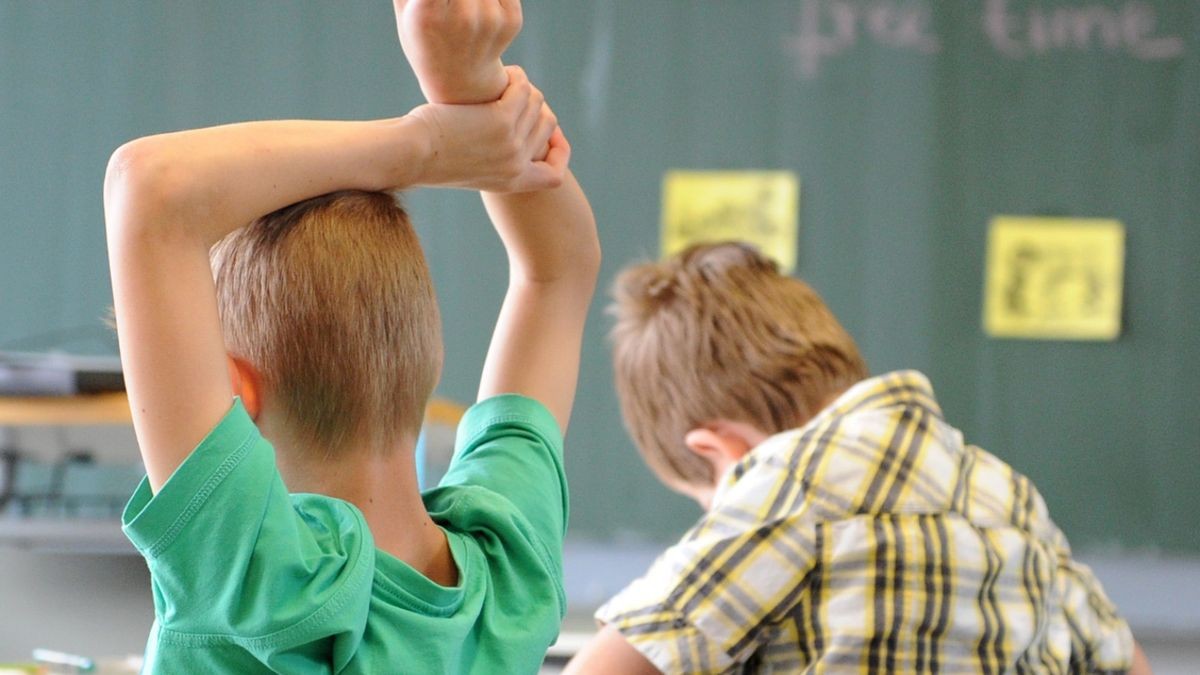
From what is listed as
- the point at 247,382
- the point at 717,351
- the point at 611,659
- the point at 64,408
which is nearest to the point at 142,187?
the point at 247,382

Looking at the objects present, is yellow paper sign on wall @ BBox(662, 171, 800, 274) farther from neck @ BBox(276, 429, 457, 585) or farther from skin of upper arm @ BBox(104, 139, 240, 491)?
skin of upper arm @ BBox(104, 139, 240, 491)

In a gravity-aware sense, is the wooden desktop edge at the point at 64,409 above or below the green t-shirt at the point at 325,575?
below

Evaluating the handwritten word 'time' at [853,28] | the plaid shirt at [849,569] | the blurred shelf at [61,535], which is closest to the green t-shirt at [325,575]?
the plaid shirt at [849,569]

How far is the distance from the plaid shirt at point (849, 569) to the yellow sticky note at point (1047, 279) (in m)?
1.54

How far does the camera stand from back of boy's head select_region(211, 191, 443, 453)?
2.18ft

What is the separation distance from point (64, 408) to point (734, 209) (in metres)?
1.41

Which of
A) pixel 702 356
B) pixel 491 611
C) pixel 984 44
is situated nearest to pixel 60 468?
pixel 702 356

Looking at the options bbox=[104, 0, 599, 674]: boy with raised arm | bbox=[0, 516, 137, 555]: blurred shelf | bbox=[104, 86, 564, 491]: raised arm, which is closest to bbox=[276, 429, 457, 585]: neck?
bbox=[104, 0, 599, 674]: boy with raised arm

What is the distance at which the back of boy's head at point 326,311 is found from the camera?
664mm

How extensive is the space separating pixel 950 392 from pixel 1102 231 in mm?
427

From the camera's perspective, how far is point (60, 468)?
2660mm

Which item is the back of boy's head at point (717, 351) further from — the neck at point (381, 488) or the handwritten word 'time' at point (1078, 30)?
the handwritten word 'time' at point (1078, 30)

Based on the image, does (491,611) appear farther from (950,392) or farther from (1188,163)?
(1188,163)

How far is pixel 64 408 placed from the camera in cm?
169
